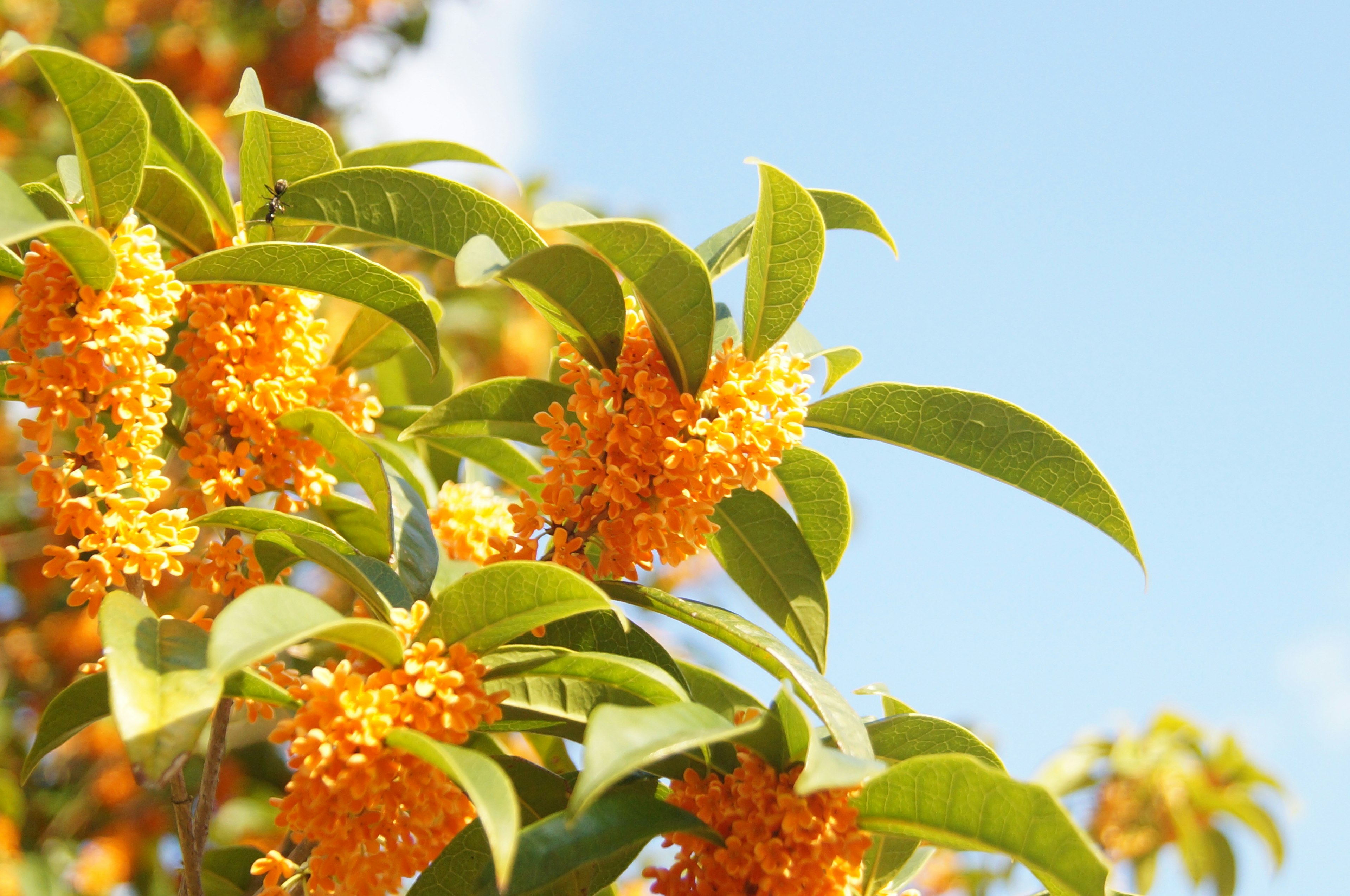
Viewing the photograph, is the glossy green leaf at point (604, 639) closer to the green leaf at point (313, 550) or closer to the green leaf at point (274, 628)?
the green leaf at point (313, 550)

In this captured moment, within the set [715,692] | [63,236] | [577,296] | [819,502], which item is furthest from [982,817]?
[63,236]

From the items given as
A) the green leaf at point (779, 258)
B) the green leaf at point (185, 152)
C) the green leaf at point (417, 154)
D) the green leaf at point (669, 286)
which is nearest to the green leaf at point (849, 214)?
the green leaf at point (779, 258)

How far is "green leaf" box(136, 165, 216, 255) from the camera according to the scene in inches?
63.0

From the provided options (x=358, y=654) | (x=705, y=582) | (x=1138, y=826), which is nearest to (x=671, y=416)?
(x=358, y=654)

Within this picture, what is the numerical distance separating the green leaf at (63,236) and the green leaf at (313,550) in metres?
0.35

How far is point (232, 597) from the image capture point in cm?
170

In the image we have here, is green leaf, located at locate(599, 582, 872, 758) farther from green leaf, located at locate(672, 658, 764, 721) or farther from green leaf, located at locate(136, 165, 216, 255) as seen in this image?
green leaf, located at locate(136, 165, 216, 255)

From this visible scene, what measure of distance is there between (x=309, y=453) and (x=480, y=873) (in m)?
0.72

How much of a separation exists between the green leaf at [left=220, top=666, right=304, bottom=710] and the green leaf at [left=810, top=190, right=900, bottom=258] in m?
1.04

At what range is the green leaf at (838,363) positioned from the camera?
6.13 feet

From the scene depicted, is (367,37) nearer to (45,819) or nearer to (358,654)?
(45,819)

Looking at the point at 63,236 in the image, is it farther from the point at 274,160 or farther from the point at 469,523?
the point at 469,523

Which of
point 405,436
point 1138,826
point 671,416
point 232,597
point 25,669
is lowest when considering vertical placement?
point 25,669

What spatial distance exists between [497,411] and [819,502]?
0.55 m
